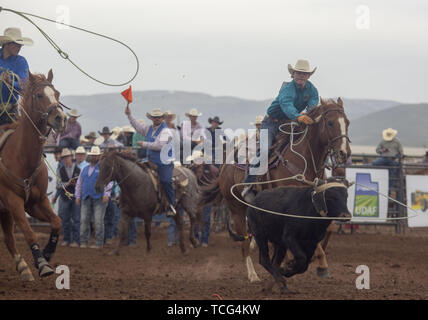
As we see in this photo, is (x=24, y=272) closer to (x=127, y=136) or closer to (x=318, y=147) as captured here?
(x=318, y=147)

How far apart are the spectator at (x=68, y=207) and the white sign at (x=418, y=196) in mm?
7478

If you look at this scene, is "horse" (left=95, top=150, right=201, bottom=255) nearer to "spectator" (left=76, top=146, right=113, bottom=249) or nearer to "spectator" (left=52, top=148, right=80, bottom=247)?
"spectator" (left=76, top=146, right=113, bottom=249)

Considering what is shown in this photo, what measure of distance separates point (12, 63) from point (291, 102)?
3.50m

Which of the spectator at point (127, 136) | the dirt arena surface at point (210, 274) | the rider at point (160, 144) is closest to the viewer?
the dirt arena surface at point (210, 274)

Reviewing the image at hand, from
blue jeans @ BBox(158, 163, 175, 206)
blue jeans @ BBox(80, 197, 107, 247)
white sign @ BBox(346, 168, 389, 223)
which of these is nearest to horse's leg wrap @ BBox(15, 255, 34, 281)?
blue jeans @ BBox(158, 163, 175, 206)

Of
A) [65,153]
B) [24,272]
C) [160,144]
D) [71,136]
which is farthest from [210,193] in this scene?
[24,272]

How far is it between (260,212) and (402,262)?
4718 millimetres

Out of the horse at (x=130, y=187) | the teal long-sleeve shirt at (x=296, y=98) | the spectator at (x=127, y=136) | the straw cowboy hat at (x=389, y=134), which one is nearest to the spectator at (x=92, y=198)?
the horse at (x=130, y=187)

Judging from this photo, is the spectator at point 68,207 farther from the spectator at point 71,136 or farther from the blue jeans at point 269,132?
the blue jeans at point 269,132

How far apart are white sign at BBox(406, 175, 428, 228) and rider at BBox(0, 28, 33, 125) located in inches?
409

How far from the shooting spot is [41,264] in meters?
7.49

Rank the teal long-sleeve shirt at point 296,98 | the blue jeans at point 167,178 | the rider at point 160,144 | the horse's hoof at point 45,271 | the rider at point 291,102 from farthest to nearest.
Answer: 1. the blue jeans at point 167,178
2. the rider at point 160,144
3. the teal long-sleeve shirt at point 296,98
4. the rider at point 291,102
5. the horse's hoof at point 45,271

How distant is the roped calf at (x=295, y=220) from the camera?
279 inches

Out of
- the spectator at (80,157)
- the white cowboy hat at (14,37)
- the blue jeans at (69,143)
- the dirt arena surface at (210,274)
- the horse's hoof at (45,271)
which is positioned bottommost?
the dirt arena surface at (210,274)
